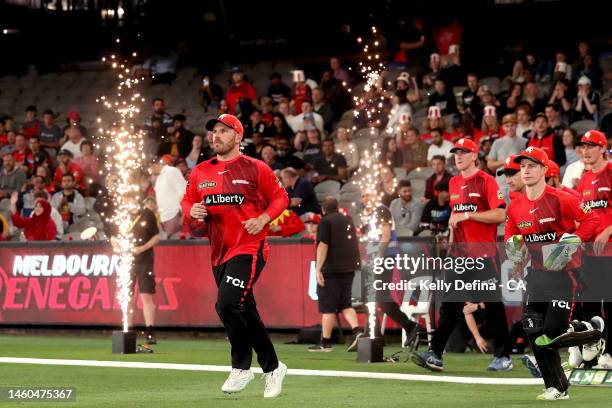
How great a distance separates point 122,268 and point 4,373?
4.65 metres

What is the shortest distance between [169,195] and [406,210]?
4.52 metres

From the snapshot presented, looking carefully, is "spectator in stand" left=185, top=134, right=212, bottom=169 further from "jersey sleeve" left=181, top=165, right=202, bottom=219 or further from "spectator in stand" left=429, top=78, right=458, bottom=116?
"jersey sleeve" left=181, top=165, right=202, bottom=219

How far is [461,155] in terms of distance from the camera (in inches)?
537

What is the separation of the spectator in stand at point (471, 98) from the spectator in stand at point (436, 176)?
2.25 meters

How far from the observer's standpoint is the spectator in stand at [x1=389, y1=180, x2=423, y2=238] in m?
19.3

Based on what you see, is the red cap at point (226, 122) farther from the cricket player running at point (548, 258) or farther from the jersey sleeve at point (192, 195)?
the cricket player running at point (548, 258)

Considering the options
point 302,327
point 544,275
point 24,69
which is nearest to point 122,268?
point 302,327

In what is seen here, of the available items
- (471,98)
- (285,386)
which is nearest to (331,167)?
(471,98)

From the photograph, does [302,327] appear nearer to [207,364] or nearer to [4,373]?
[207,364]

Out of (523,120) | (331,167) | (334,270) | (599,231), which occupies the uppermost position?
(523,120)

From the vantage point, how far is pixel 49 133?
27.6 meters

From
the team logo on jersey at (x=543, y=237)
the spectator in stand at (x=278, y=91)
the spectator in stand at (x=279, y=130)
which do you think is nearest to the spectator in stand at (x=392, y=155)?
the spectator in stand at (x=279, y=130)

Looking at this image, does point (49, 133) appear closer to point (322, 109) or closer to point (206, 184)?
point (322, 109)

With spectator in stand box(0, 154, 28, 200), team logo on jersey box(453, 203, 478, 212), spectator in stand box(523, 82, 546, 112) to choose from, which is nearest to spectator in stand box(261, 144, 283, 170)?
spectator in stand box(523, 82, 546, 112)
